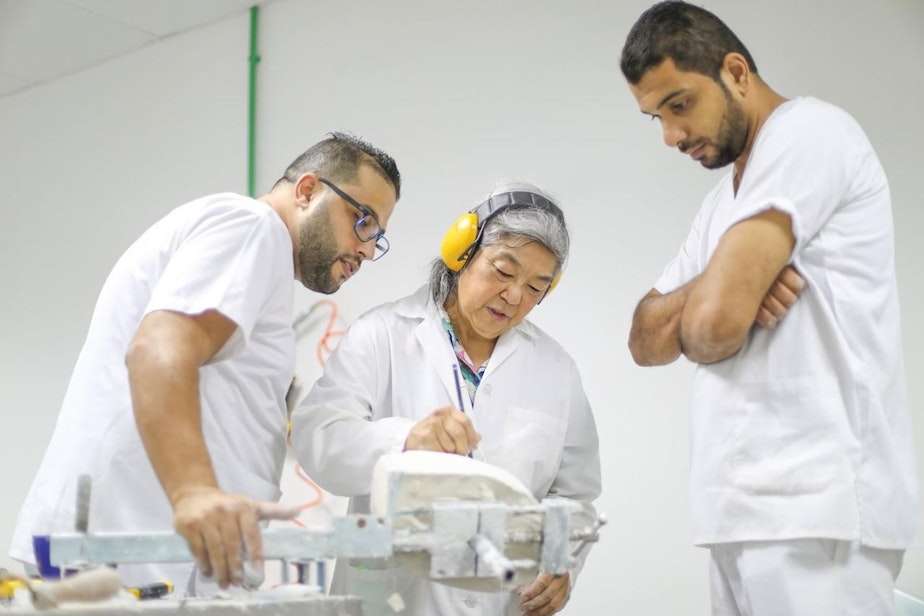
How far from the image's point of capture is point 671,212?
2828mm

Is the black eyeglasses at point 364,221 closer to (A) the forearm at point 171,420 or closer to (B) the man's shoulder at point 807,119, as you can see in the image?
(A) the forearm at point 171,420

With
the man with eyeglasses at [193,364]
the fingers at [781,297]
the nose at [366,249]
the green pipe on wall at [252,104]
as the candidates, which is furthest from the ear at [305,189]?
the green pipe on wall at [252,104]

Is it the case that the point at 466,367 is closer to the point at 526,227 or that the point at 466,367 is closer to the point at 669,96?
the point at 526,227

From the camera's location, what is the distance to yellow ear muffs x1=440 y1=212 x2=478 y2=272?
223 cm

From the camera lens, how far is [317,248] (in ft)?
6.74

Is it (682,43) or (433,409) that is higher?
(682,43)

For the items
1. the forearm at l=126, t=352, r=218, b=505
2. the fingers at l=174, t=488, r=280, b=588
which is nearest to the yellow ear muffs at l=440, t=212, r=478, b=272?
the forearm at l=126, t=352, r=218, b=505

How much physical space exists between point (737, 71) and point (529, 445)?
34.7 inches

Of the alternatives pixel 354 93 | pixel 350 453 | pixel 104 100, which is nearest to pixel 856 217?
pixel 350 453

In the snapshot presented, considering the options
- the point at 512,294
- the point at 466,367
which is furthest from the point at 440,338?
the point at 512,294

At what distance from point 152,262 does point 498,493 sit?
83 cm

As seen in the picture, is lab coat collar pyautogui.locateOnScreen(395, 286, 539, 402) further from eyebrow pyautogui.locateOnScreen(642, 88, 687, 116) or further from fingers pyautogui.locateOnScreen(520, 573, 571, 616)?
eyebrow pyautogui.locateOnScreen(642, 88, 687, 116)

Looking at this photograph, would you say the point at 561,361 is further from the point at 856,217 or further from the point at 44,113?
the point at 44,113

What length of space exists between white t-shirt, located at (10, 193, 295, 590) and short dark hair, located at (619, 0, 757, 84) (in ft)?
2.41
